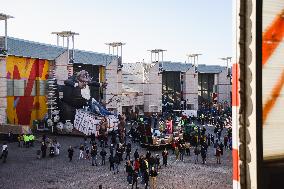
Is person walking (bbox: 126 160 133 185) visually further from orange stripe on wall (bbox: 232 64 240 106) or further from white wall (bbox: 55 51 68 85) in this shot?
white wall (bbox: 55 51 68 85)

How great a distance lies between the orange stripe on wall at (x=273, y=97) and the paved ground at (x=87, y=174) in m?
15.6

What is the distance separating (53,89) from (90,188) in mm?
24649

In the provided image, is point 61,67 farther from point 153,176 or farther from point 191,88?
point 153,176

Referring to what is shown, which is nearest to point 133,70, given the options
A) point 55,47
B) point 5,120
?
point 55,47

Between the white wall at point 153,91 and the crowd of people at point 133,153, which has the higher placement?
the white wall at point 153,91

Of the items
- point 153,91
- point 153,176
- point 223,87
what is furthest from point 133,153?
point 223,87

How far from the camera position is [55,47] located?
44.4 m

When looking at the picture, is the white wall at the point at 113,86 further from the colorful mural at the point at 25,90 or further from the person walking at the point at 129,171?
the person walking at the point at 129,171

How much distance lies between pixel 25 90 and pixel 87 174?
22.4 meters

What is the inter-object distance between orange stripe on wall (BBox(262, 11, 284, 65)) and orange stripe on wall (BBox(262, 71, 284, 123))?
22cm

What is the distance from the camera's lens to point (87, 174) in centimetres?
2072

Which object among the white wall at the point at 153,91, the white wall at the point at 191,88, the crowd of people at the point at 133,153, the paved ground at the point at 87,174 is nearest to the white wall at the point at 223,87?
the white wall at the point at 191,88

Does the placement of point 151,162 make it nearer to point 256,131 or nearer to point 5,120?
point 256,131

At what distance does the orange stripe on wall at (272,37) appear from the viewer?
2.70 metres
